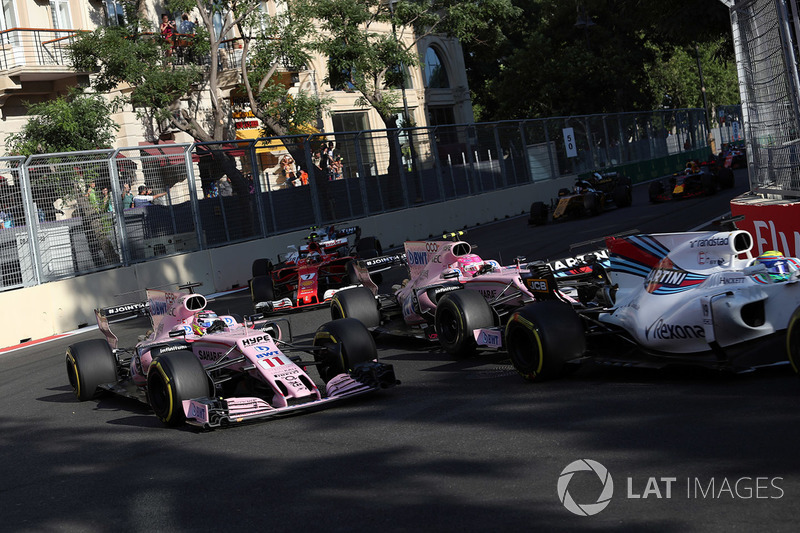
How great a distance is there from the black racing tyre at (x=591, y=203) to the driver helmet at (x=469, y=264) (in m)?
14.5

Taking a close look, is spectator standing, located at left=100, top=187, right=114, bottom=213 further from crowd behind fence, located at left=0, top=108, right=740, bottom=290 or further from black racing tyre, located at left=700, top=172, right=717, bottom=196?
black racing tyre, located at left=700, top=172, right=717, bottom=196

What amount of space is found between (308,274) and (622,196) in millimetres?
13599

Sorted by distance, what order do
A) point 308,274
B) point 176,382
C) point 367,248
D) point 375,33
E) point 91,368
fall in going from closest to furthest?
point 176,382
point 91,368
point 308,274
point 367,248
point 375,33

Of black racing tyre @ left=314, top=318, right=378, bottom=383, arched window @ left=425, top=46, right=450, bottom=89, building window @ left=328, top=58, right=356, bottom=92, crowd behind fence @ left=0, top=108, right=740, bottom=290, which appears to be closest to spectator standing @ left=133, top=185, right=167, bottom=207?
crowd behind fence @ left=0, top=108, right=740, bottom=290

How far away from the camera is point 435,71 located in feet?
159

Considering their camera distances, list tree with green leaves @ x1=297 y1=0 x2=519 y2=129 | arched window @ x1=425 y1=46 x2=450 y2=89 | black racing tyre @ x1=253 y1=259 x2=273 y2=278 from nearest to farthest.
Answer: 1. black racing tyre @ x1=253 y1=259 x2=273 y2=278
2. tree with green leaves @ x1=297 y1=0 x2=519 y2=129
3. arched window @ x1=425 y1=46 x2=450 y2=89

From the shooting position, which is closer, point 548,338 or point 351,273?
point 548,338

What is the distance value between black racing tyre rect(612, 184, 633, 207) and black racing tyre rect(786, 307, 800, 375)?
2017 cm

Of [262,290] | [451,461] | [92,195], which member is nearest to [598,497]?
[451,461]

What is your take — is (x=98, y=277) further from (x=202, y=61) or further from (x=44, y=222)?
(x=202, y=61)

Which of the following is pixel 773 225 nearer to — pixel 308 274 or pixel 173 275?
pixel 308 274

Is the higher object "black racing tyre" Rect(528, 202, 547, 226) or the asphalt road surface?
"black racing tyre" Rect(528, 202, 547, 226)

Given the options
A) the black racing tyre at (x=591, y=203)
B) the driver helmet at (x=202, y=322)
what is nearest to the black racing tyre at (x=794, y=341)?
the driver helmet at (x=202, y=322)

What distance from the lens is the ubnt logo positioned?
429 cm
